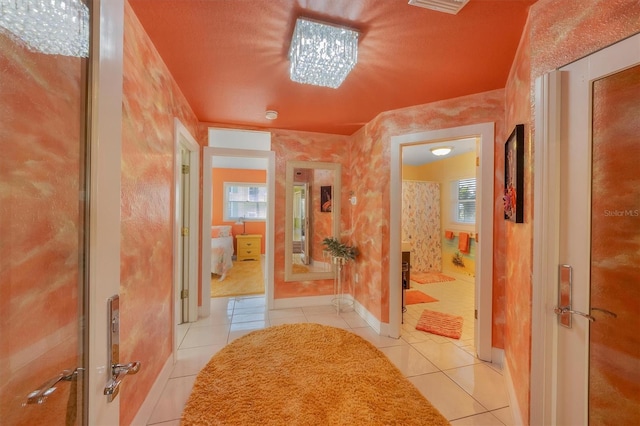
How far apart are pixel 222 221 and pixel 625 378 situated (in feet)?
22.1

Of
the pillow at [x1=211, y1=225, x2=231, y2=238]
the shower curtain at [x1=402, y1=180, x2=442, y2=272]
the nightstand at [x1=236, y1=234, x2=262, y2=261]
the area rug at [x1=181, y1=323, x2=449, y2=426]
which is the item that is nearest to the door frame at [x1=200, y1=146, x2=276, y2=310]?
the area rug at [x1=181, y1=323, x2=449, y2=426]

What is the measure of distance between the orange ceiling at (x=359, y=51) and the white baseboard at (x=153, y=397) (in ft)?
7.57

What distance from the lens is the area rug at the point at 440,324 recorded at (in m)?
2.74

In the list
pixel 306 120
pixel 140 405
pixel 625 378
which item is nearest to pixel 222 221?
pixel 306 120

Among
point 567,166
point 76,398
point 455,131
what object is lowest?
point 76,398

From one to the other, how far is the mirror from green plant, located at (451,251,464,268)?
118 inches

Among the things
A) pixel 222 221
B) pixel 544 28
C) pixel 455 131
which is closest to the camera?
pixel 544 28

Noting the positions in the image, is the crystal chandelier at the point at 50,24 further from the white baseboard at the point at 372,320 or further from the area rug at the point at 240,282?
the area rug at the point at 240,282

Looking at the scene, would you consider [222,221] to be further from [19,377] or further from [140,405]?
[19,377]

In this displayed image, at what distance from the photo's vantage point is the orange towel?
15.6 ft

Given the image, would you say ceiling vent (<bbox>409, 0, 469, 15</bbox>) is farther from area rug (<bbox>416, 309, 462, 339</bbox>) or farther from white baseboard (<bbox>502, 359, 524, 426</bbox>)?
area rug (<bbox>416, 309, 462, 339</bbox>)

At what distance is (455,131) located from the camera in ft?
7.61

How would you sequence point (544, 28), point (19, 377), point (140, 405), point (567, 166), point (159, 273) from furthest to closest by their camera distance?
point (159, 273), point (140, 405), point (544, 28), point (567, 166), point (19, 377)

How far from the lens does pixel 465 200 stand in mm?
4883
